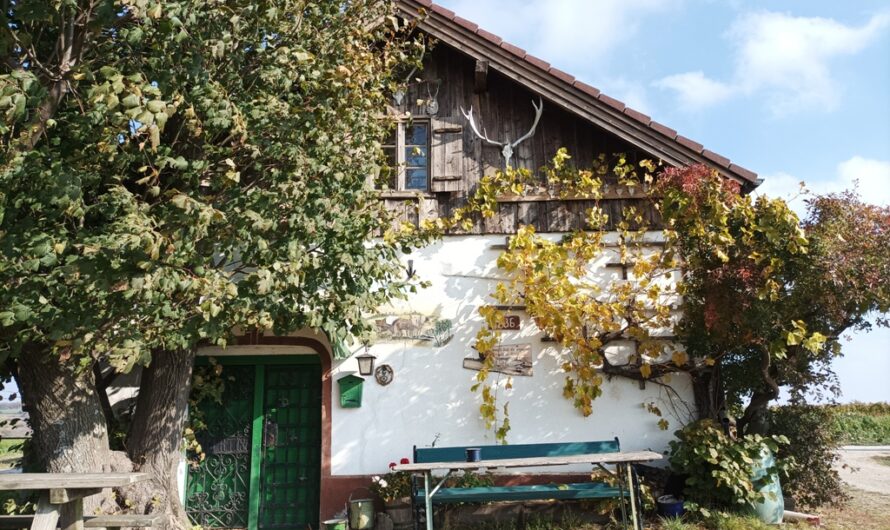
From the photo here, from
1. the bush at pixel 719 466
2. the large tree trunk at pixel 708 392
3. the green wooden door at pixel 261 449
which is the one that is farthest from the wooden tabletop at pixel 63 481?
the large tree trunk at pixel 708 392

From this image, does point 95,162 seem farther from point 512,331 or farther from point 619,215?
point 619,215

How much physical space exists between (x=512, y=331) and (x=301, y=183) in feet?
10.6

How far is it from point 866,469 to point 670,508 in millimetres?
5992

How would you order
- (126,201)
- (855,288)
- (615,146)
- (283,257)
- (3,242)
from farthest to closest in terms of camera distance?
(615,146) < (855,288) < (283,257) < (126,201) < (3,242)

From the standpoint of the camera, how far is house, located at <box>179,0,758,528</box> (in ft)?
23.6

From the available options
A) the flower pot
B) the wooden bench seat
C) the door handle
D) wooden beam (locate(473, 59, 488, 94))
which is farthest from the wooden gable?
the flower pot

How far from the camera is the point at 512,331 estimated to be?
24.4ft

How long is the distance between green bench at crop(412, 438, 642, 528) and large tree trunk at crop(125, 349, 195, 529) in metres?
2.48

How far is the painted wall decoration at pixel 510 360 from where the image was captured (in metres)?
7.30

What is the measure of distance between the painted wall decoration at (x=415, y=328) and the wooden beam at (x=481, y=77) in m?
3.12

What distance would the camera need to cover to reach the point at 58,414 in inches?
220

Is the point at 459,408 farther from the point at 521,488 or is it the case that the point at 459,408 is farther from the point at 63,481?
the point at 63,481

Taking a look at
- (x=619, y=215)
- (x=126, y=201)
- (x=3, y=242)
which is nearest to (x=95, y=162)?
(x=126, y=201)

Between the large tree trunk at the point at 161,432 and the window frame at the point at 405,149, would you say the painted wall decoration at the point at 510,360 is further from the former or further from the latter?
the large tree trunk at the point at 161,432
